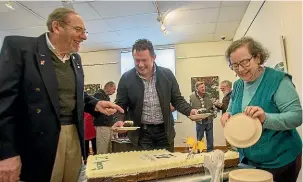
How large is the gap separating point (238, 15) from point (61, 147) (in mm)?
3895

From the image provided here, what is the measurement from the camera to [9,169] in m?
1.00

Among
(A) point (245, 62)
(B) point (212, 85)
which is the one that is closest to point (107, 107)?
(A) point (245, 62)

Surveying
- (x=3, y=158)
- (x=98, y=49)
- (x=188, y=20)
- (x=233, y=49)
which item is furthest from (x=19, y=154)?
(x=98, y=49)

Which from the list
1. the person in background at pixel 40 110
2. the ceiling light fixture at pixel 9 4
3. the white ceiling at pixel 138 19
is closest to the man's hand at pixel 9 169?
the person in background at pixel 40 110

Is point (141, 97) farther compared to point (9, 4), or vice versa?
point (9, 4)

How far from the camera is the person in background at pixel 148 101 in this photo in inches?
68.4

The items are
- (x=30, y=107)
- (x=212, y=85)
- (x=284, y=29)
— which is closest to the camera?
(x=30, y=107)

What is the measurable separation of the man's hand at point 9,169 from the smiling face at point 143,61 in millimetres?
964

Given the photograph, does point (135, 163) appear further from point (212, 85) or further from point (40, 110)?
point (212, 85)

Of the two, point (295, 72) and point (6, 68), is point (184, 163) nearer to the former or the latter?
point (6, 68)

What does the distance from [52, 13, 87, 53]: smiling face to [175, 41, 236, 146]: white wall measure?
16.2ft

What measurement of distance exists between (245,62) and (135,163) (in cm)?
65

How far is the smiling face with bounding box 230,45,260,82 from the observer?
1.19m

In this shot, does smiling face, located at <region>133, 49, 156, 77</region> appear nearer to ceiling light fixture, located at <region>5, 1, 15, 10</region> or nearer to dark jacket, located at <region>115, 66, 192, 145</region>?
dark jacket, located at <region>115, 66, 192, 145</region>
